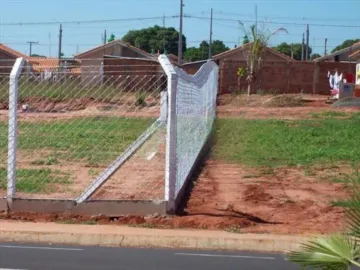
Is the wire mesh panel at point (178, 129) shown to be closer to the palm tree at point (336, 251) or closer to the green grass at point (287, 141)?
the green grass at point (287, 141)

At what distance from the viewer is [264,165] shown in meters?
17.8

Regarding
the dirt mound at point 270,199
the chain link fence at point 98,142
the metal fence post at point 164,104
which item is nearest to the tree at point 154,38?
the chain link fence at point 98,142

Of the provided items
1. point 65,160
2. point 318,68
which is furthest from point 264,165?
point 318,68

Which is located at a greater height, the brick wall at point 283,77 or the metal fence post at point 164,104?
the brick wall at point 283,77

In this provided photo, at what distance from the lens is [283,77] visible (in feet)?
162

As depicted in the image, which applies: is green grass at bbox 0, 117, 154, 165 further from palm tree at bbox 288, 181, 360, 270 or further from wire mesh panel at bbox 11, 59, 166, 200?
palm tree at bbox 288, 181, 360, 270

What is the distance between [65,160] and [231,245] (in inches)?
343

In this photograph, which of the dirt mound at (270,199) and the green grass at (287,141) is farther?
the green grass at (287,141)

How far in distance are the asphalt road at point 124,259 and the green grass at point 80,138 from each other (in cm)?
774

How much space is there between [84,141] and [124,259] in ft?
41.3

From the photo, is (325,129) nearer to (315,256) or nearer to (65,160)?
(65,160)

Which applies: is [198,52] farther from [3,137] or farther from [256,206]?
[256,206]

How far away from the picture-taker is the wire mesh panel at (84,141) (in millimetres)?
13445

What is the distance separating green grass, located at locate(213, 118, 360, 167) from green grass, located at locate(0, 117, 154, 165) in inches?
104
